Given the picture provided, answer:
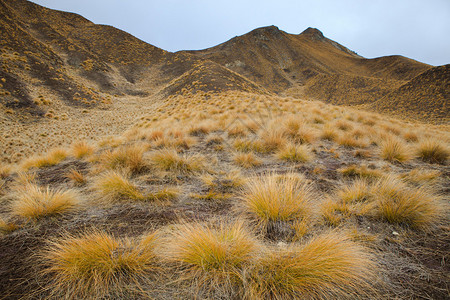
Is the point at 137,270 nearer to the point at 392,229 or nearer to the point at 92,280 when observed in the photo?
the point at 92,280

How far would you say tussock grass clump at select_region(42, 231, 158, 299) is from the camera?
1099 millimetres

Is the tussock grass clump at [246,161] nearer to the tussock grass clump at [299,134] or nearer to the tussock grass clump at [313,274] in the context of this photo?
the tussock grass clump at [299,134]

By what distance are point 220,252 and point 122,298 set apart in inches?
25.1

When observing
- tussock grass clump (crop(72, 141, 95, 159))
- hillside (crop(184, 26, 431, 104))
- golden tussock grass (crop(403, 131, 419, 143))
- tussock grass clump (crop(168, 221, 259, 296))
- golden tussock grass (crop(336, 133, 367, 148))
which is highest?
hillside (crop(184, 26, 431, 104))

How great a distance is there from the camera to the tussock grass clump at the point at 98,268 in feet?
3.60

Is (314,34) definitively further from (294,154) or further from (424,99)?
(294,154)

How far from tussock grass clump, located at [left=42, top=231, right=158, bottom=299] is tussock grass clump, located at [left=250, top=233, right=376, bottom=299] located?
2.51 ft

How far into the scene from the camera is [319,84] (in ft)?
134

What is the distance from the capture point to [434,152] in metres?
3.65

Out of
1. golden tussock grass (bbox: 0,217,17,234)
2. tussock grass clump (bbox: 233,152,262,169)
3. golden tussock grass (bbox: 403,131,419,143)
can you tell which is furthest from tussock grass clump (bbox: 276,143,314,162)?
golden tussock grass (bbox: 403,131,419,143)

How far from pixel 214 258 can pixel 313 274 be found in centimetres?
64

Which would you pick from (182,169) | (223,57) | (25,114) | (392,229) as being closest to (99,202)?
(182,169)

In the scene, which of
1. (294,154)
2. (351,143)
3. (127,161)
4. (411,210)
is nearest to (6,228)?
(127,161)

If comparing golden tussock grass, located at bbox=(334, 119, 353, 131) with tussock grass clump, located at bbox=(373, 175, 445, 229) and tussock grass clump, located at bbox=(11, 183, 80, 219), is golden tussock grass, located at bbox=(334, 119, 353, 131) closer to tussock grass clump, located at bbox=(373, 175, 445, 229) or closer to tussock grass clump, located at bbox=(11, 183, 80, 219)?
tussock grass clump, located at bbox=(373, 175, 445, 229)
